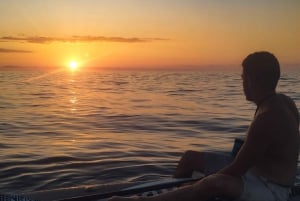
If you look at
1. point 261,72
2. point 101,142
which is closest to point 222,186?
point 261,72

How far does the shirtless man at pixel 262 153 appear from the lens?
4.28m

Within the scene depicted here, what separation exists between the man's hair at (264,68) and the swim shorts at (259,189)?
3.07 ft

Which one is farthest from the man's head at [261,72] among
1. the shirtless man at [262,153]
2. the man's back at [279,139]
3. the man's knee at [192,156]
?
the man's knee at [192,156]

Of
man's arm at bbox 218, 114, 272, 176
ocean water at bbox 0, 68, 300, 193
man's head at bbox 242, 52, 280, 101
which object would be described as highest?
man's head at bbox 242, 52, 280, 101

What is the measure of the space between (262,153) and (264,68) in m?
0.84

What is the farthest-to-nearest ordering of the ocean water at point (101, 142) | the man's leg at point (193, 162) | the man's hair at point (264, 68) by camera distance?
1. the ocean water at point (101, 142)
2. the man's leg at point (193, 162)
3. the man's hair at point (264, 68)

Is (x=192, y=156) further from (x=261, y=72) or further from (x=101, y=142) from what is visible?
(x=101, y=142)

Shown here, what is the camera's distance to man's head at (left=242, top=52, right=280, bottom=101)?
14.5 feet

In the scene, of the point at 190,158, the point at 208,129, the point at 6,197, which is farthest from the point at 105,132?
the point at 6,197

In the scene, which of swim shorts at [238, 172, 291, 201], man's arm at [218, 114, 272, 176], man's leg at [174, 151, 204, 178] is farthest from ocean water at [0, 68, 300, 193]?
man's arm at [218, 114, 272, 176]

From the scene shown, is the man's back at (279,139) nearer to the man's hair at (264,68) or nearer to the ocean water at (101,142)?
the man's hair at (264,68)

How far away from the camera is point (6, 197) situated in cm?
448

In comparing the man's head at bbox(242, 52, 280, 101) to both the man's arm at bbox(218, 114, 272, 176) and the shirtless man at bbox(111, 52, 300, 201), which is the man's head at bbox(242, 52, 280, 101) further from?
the man's arm at bbox(218, 114, 272, 176)

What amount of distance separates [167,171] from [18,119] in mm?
10174
